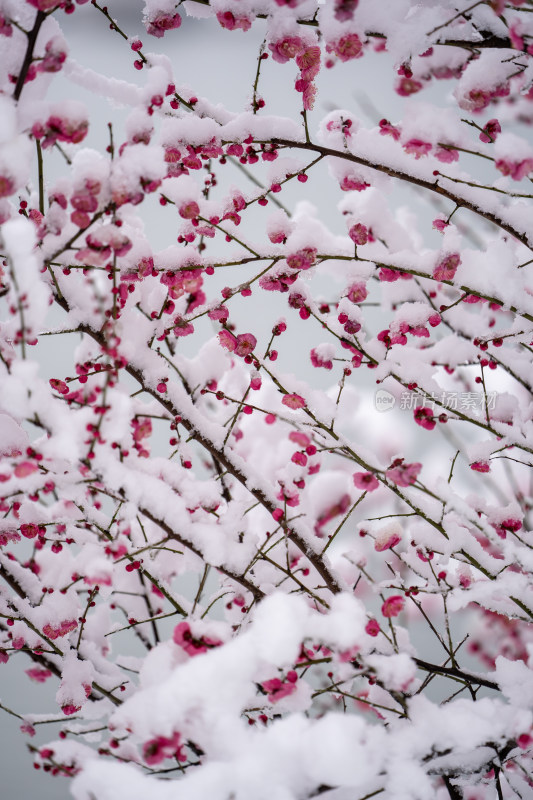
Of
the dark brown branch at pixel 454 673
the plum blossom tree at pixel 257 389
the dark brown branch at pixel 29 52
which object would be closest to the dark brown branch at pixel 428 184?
the plum blossom tree at pixel 257 389

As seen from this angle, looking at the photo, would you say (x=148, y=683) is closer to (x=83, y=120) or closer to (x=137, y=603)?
(x=83, y=120)

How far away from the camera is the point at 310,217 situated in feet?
9.38

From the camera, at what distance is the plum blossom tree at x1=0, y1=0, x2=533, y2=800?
3.81ft

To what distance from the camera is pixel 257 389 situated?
5.95ft

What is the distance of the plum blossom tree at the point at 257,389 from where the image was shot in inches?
45.8

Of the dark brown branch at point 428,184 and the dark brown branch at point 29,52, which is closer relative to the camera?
the dark brown branch at point 29,52

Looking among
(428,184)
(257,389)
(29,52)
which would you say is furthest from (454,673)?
(29,52)

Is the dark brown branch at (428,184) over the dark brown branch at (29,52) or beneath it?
beneath

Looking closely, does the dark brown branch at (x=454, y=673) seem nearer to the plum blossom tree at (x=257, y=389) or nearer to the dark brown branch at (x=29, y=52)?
the plum blossom tree at (x=257, y=389)

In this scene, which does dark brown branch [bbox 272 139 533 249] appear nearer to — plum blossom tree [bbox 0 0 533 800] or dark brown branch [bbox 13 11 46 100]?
plum blossom tree [bbox 0 0 533 800]

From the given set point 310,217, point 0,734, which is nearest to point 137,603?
point 0,734

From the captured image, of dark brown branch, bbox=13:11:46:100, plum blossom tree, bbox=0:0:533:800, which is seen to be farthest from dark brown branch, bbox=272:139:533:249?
dark brown branch, bbox=13:11:46:100

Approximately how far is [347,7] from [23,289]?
1115 millimetres

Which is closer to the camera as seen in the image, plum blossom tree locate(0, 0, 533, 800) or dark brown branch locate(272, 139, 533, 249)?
plum blossom tree locate(0, 0, 533, 800)
